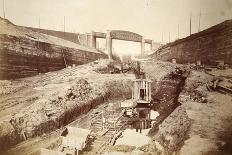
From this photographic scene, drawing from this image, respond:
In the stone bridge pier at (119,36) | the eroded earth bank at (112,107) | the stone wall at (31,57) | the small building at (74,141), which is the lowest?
the small building at (74,141)

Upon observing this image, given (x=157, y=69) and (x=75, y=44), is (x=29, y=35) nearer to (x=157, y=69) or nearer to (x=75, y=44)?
(x=75, y=44)

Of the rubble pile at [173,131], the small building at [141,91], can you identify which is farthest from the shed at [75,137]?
the rubble pile at [173,131]

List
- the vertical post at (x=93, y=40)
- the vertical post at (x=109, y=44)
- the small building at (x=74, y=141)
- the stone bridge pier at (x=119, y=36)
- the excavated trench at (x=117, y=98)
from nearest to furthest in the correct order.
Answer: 1. the small building at (x=74, y=141)
2. the excavated trench at (x=117, y=98)
3. the stone bridge pier at (x=119, y=36)
4. the vertical post at (x=109, y=44)
5. the vertical post at (x=93, y=40)

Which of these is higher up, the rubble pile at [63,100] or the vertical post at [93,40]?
the vertical post at [93,40]

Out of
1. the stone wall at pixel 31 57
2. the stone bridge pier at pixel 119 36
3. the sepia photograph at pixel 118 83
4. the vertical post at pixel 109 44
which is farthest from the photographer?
the vertical post at pixel 109 44

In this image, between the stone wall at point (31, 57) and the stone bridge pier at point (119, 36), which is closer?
the stone wall at point (31, 57)

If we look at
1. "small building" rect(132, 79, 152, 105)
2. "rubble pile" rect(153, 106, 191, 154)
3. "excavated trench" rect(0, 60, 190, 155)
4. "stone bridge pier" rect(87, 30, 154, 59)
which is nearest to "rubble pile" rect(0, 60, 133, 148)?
"excavated trench" rect(0, 60, 190, 155)

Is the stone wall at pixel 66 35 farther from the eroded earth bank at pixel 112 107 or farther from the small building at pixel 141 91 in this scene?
the small building at pixel 141 91
